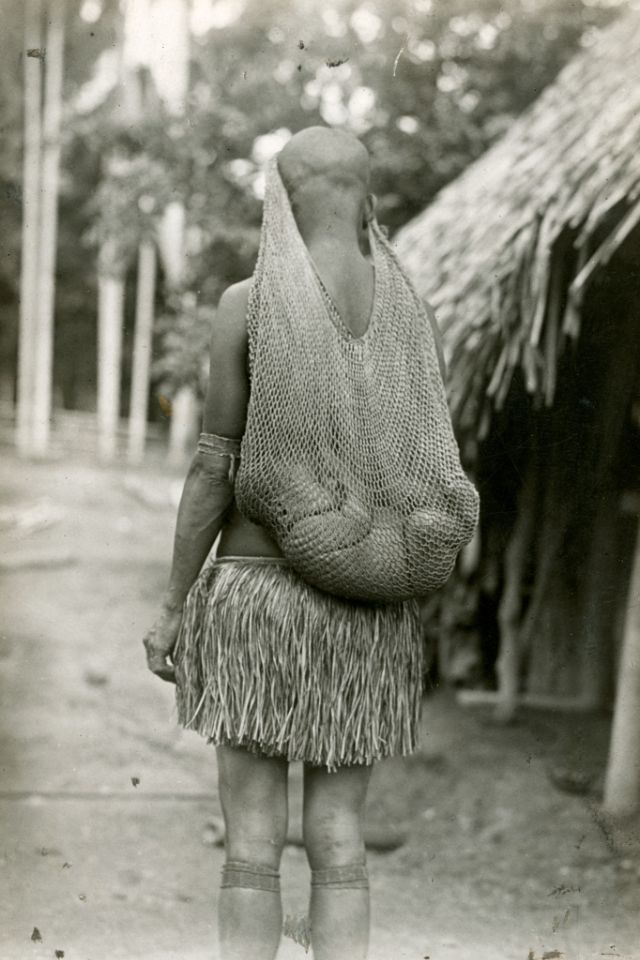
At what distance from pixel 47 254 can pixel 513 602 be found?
102 inches

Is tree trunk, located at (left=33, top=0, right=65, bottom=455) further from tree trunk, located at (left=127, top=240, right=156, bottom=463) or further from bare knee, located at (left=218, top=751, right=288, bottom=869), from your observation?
bare knee, located at (left=218, top=751, right=288, bottom=869)

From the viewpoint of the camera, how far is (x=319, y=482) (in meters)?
2.23

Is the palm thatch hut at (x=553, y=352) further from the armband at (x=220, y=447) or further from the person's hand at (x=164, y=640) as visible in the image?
the person's hand at (x=164, y=640)

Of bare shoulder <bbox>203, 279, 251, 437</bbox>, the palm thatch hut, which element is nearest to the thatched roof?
the palm thatch hut

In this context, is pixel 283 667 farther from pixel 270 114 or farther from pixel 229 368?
pixel 270 114

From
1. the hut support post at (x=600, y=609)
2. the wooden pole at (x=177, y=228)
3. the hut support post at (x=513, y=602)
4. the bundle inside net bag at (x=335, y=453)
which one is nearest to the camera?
the bundle inside net bag at (x=335, y=453)

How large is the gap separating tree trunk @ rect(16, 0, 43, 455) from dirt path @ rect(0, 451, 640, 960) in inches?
11.6

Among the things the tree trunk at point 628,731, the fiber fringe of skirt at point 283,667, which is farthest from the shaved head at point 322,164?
the tree trunk at point 628,731

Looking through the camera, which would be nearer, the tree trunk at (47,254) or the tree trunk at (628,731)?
the tree trunk at (628,731)

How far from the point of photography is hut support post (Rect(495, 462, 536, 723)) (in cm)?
457

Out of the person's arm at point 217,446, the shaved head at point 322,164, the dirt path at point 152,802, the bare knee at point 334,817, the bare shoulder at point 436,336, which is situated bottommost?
the dirt path at point 152,802

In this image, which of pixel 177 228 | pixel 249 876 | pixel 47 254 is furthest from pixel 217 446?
pixel 177 228

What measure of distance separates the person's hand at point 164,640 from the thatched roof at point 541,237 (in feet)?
4.74

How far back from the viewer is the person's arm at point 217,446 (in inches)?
89.9
